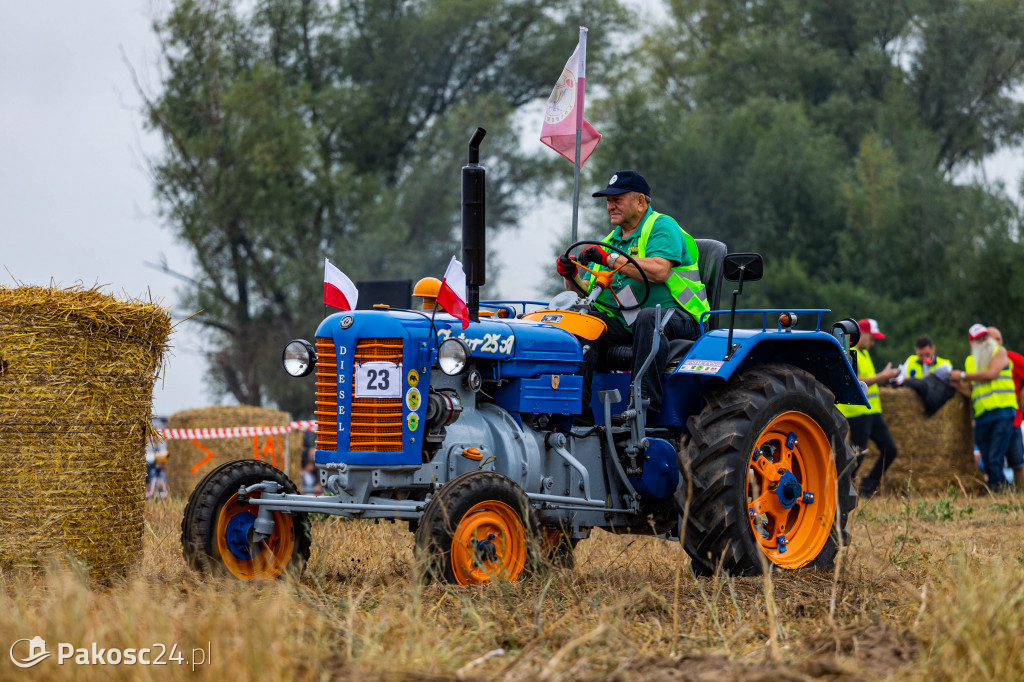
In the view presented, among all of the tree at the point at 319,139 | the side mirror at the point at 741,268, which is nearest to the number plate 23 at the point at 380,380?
the side mirror at the point at 741,268

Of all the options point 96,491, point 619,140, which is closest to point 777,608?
point 96,491

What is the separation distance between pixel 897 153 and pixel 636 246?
85.5 feet

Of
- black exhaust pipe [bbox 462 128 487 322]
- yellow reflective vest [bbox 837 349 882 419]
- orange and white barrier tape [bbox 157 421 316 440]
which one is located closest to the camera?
black exhaust pipe [bbox 462 128 487 322]

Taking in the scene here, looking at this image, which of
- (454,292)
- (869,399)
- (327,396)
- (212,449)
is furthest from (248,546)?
(212,449)

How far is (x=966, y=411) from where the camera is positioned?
13266 mm

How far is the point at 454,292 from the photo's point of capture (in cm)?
545

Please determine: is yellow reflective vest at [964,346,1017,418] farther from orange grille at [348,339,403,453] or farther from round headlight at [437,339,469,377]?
orange grille at [348,339,403,453]

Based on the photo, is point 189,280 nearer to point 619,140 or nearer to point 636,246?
point 619,140

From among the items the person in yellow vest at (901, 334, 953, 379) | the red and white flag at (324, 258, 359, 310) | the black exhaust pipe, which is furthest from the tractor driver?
the person in yellow vest at (901, 334, 953, 379)

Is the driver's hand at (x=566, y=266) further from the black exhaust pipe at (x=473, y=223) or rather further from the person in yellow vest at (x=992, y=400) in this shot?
Result: the person in yellow vest at (x=992, y=400)

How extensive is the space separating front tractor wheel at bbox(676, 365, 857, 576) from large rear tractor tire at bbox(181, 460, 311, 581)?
6.31 feet

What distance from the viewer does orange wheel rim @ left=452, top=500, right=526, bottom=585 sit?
5.00 metres

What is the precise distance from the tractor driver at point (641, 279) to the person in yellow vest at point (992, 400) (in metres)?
6.79

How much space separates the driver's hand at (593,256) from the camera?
6.20 m
